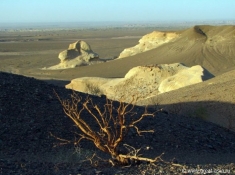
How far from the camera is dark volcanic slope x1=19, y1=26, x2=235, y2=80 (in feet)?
121

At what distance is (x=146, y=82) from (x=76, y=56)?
22140 millimetres

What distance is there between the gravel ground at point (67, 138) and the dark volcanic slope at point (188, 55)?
25.3 metres

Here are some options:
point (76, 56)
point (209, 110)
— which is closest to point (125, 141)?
point (209, 110)

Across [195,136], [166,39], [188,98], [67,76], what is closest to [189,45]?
[166,39]

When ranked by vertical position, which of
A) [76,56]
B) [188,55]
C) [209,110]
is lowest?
[76,56]

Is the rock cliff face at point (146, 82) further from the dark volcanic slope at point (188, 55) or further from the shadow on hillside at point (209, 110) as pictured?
the dark volcanic slope at point (188, 55)

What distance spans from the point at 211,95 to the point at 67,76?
958 inches

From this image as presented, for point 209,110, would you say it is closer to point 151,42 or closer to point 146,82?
point 146,82

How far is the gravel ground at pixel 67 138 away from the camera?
6.43 metres

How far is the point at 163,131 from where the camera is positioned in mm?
9766

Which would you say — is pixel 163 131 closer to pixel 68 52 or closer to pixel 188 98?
pixel 188 98

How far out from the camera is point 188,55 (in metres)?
38.0

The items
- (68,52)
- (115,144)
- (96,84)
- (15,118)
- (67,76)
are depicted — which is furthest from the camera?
(68,52)

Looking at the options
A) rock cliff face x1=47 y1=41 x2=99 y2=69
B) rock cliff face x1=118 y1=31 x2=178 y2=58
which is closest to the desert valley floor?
rock cliff face x1=47 y1=41 x2=99 y2=69
